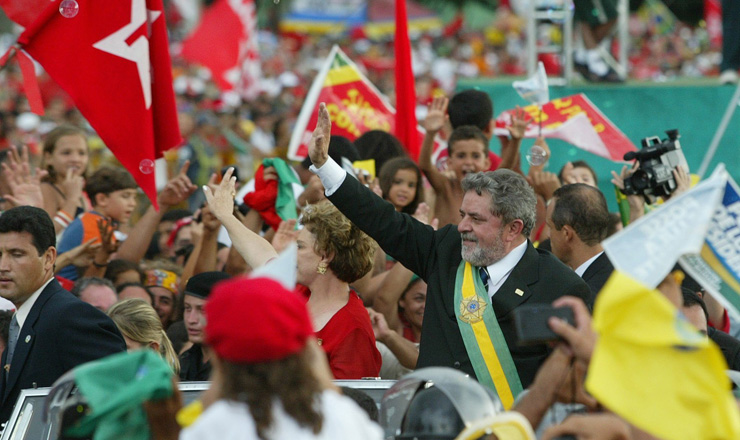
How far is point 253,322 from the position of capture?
9.10 ft

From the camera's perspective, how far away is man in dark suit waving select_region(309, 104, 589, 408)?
15.4ft

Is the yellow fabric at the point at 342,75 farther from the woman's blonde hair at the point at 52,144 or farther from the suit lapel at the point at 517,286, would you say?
the suit lapel at the point at 517,286

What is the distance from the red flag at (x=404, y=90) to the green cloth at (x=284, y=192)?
1.78m

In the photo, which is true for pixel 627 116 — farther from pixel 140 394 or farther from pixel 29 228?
pixel 140 394

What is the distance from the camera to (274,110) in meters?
19.2

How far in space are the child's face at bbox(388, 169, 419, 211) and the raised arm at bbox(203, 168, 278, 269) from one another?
1987 millimetres

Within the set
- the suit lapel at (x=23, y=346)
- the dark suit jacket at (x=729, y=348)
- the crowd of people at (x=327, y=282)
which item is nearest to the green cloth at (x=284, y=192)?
the crowd of people at (x=327, y=282)

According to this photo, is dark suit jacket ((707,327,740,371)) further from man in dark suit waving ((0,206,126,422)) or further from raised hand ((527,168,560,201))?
man in dark suit waving ((0,206,126,422))

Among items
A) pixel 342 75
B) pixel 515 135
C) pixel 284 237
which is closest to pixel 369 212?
pixel 284 237

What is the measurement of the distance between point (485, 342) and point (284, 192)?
8.38 ft

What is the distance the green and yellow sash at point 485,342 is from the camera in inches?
183

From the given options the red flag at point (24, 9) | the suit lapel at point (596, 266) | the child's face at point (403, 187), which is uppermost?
the red flag at point (24, 9)

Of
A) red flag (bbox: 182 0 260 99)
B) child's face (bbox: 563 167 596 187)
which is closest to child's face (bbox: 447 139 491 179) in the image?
child's face (bbox: 563 167 596 187)

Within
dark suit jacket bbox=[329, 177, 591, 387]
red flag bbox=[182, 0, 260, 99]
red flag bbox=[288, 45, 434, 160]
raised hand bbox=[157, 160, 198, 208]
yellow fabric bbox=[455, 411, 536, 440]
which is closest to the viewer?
yellow fabric bbox=[455, 411, 536, 440]
